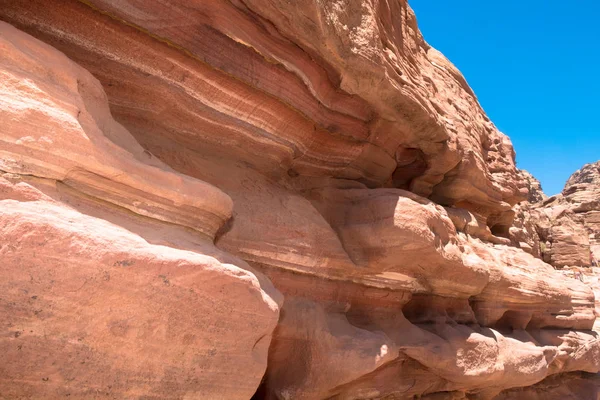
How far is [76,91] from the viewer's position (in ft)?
8.68

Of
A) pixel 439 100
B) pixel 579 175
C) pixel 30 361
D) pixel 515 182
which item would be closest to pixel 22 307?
pixel 30 361

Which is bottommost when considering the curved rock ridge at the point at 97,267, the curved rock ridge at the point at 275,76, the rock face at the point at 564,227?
the curved rock ridge at the point at 97,267

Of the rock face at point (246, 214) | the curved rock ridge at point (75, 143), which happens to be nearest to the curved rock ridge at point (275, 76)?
the rock face at point (246, 214)

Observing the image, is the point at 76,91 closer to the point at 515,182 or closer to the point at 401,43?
the point at 401,43

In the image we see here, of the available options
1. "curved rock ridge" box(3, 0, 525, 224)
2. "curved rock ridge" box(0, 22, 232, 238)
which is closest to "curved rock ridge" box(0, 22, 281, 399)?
"curved rock ridge" box(0, 22, 232, 238)

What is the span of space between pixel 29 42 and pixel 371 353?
3.81 meters

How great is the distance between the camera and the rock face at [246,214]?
2.20 metres

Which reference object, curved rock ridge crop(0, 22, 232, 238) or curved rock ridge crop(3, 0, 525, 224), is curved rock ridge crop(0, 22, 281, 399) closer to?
curved rock ridge crop(0, 22, 232, 238)

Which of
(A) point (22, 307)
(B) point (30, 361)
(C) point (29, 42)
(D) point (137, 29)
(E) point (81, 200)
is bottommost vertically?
(B) point (30, 361)

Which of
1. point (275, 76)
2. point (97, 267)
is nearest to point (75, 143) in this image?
point (97, 267)

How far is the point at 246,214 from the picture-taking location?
3.94 metres

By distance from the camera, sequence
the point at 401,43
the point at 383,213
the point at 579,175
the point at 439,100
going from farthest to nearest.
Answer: the point at 579,175 → the point at 439,100 → the point at 401,43 → the point at 383,213

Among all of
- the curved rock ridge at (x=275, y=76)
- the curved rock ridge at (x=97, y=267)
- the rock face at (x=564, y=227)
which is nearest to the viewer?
the curved rock ridge at (x=97, y=267)

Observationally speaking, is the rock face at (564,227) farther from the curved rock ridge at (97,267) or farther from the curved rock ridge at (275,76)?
Result: the curved rock ridge at (97,267)
